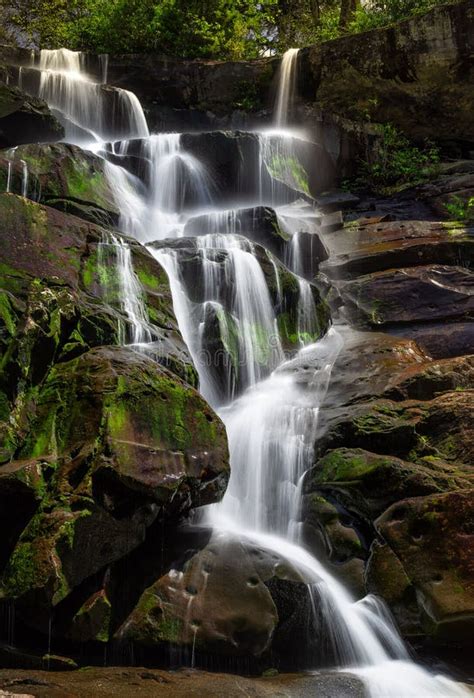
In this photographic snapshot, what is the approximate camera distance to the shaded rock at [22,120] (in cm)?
1206

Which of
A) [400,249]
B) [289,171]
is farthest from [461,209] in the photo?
[289,171]

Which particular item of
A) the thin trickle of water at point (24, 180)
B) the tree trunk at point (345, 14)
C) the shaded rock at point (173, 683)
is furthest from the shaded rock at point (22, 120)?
the tree trunk at point (345, 14)

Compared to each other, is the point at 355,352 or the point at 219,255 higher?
the point at 219,255

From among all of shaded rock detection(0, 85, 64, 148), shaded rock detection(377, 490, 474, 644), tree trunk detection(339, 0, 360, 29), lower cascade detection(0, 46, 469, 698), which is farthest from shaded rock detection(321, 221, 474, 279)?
tree trunk detection(339, 0, 360, 29)

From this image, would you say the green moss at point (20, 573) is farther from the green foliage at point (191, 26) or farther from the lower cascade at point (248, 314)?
the green foliage at point (191, 26)

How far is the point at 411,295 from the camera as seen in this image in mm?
10219

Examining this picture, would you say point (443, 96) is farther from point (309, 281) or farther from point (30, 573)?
point (30, 573)

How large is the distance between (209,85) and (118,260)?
1030 cm

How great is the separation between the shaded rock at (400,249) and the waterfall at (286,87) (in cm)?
517

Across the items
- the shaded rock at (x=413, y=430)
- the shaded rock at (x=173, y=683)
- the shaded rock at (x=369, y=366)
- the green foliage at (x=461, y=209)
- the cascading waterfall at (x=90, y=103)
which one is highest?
the cascading waterfall at (x=90, y=103)

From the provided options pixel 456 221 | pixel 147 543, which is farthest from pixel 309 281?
pixel 147 543

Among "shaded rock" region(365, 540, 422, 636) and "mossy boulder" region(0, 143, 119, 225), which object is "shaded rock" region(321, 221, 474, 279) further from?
"shaded rock" region(365, 540, 422, 636)

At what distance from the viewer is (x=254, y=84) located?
16.2 m

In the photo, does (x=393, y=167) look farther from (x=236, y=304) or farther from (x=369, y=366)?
(x=369, y=366)
